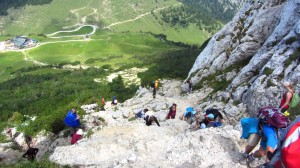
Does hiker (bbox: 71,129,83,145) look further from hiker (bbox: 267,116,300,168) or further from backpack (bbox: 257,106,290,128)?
hiker (bbox: 267,116,300,168)

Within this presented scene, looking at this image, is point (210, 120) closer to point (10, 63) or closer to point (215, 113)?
point (215, 113)

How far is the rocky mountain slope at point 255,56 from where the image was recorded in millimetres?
23359

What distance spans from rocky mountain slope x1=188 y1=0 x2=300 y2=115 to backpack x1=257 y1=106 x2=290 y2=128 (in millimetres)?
13062

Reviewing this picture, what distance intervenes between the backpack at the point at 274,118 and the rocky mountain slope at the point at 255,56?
1306 centimetres

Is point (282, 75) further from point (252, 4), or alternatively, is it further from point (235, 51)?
point (252, 4)

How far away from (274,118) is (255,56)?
22.9m

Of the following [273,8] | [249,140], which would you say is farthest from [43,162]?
[273,8]

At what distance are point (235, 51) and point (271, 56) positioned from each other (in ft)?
34.0

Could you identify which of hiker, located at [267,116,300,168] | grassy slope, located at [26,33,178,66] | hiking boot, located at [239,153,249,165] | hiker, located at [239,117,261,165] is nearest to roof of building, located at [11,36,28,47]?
grassy slope, located at [26,33,178,66]

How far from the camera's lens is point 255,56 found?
101ft

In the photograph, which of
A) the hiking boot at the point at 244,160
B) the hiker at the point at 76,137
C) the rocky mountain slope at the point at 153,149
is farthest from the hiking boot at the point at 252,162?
the hiker at the point at 76,137

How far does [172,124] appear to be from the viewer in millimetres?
26156

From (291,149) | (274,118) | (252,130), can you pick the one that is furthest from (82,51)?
(291,149)

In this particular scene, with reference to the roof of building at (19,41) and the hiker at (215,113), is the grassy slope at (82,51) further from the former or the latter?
the hiker at (215,113)
